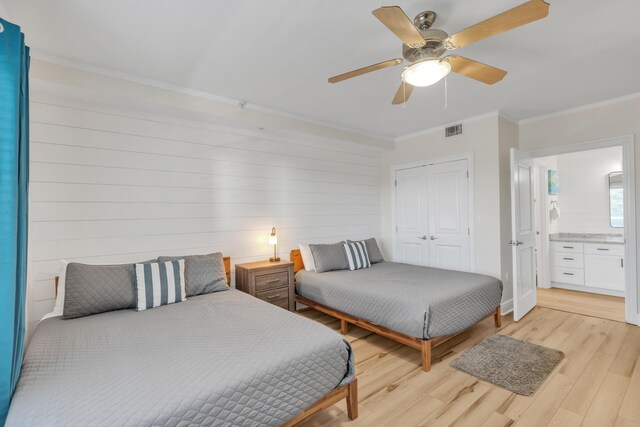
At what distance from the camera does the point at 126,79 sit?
8.27 ft

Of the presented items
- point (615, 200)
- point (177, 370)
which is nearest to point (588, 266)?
point (615, 200)

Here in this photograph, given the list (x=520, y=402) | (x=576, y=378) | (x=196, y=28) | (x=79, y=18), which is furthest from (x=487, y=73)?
(x=79, y=18)

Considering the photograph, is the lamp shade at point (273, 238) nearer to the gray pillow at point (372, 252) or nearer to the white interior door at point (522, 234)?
the gray pillow at point (372, 252)

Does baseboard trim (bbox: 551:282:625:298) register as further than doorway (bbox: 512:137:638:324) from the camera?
Yes

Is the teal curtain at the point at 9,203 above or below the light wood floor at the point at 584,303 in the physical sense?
above

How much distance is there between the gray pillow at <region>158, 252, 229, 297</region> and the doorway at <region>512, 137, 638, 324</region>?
3.29 meters

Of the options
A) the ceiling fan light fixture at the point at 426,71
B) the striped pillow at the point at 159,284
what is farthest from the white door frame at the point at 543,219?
the striped pillow at the point at 159,284

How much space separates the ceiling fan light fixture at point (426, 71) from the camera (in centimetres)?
181

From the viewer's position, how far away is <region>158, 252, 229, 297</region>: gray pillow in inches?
107

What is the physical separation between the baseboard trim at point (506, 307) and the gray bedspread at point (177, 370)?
108 inches

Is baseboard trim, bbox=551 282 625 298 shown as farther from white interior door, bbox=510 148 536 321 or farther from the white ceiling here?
the white ceiling

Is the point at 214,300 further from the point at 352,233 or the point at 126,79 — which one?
the point at 352,233

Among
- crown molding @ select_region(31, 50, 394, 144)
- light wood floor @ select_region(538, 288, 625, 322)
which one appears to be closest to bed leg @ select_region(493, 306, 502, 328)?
light wood floor @ select_region(538, 288, 625, 322)

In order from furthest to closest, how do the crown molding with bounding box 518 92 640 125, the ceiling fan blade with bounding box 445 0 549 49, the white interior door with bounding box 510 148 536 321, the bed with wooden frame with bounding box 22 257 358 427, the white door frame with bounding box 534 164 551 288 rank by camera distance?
the white door frame with bounding box 534 164 551 288
the white interior door with bounding box 510 148 536 321
the crown molding with bounding box 518 92 640 125
the bed with wooden frame with bounding box 22 257 358 427
the ceiling fan blade with bounding box 445 0 549 49
